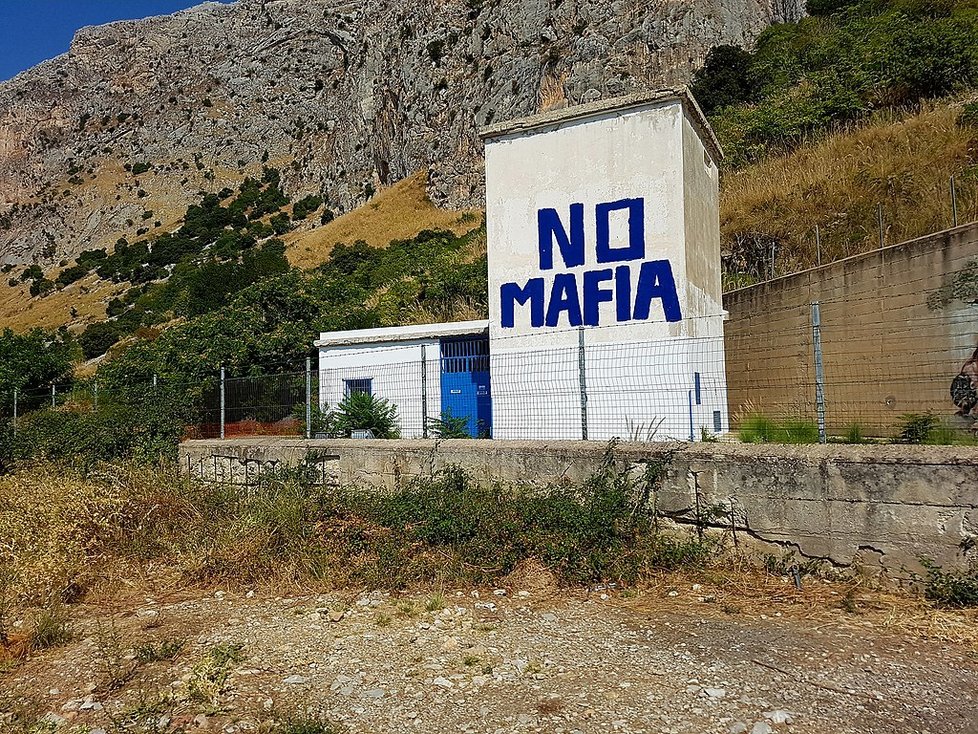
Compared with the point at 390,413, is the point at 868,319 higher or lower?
higher

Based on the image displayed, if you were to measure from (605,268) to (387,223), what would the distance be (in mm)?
37485

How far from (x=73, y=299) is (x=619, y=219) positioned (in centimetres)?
6176

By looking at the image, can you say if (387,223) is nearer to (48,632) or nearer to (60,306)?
(60,306)

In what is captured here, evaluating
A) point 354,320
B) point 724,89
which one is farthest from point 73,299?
point 724,89

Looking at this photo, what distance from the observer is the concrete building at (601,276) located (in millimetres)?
10250

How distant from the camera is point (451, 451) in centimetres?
854

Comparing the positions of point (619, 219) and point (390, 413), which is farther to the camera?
point (390, 413)

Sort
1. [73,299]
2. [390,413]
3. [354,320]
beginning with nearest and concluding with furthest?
[390,413], [354,320], [73,299]

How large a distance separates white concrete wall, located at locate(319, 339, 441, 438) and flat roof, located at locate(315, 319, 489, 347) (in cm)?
11

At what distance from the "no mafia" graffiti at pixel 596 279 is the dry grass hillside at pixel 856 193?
19.6ft

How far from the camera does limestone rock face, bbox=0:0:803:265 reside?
3869 cm

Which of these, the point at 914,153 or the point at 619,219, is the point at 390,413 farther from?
the point at 914,153

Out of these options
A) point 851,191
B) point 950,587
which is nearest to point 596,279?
point 950,587

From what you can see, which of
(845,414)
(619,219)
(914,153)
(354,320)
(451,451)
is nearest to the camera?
(451,451)
